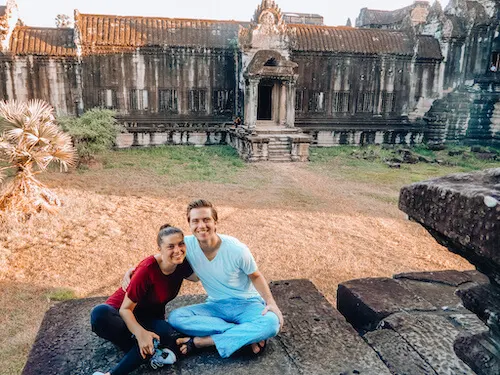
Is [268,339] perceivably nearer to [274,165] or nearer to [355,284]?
[355,284]

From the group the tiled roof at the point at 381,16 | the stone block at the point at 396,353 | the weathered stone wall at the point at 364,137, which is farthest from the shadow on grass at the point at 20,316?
the tiled roof at the point at 381,16

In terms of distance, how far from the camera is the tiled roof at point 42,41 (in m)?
16.2

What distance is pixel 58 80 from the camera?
16.8 meters

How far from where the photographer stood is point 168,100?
18.1 metres

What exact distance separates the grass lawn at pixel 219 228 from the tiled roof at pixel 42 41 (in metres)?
5.47

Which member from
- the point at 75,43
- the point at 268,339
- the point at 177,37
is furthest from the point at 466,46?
the point at 268,339

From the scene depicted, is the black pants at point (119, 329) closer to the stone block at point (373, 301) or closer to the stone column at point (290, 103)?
the stone block at point (373, 301)

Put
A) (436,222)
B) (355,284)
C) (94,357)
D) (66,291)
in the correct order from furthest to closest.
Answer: (66,291)
(355,284)
(94,357)
(436,222)

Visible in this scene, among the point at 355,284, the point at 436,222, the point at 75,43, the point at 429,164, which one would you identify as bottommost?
the point at 429,164

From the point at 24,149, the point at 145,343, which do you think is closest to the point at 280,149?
the point at 24,149

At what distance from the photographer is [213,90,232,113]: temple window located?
18.5 meters

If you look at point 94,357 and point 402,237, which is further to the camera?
point 402,237

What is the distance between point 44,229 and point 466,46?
19937 mm

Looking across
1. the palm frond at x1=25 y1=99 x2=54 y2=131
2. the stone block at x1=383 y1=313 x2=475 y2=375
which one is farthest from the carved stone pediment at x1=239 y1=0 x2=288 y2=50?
the stone block at x1=383 y1=313 x2=475 y2=375
